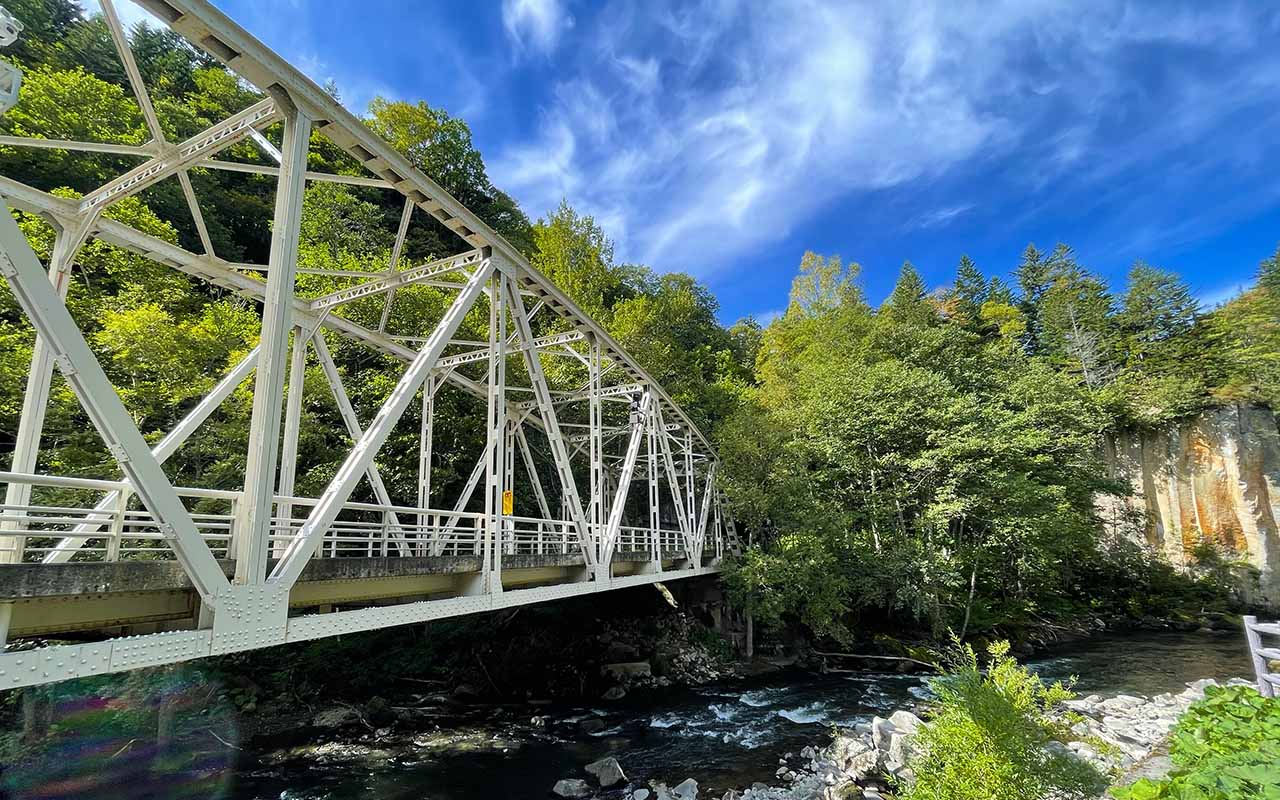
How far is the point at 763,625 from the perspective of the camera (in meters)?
20.6

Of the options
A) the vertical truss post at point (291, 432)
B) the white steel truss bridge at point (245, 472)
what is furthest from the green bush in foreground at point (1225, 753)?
the vertical truss post at point (291, 432)

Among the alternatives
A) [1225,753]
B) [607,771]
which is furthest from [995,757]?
[607,771]

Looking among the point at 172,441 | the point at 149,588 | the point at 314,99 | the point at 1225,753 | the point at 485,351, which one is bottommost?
the point at 1225,753

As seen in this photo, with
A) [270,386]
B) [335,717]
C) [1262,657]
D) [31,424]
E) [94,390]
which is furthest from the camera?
[335,717]

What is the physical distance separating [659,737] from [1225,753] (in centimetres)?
971

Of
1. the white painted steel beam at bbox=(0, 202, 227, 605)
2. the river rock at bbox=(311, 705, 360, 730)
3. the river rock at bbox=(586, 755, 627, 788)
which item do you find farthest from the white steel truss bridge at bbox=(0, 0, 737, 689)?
the river rock at bbox=(311, 705, 360, 730)

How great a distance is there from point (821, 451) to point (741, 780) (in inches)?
509

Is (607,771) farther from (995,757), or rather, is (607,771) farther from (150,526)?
(150,526)

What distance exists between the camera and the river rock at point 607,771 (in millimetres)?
Answer: 9855

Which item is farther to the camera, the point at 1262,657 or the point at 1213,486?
the point at 1213,486

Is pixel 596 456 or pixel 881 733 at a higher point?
pixel 596 456

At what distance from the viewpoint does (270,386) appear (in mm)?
4754

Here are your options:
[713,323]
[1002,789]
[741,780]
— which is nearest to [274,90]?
[1002,789]

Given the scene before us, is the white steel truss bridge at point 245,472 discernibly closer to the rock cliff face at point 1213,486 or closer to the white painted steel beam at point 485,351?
the white painted steel beam at point 485,351
